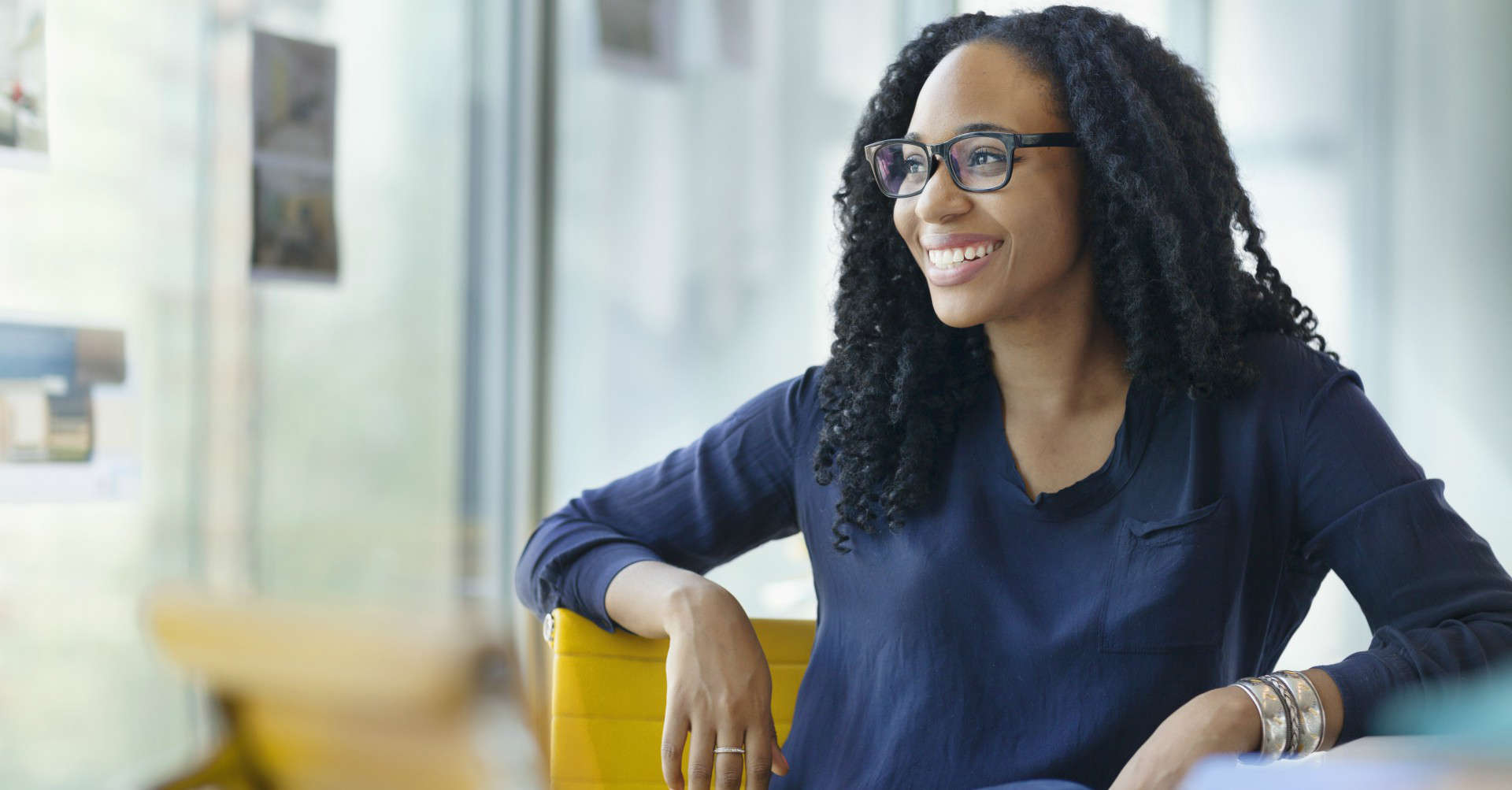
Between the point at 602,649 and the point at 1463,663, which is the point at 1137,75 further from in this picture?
the point at 602,649

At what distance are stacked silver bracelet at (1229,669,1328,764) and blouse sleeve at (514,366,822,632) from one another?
1.75ft

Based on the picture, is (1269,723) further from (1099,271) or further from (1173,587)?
(1099,271)

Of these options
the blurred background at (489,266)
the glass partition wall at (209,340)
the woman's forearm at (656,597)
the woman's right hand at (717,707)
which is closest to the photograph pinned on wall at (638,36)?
the blurred background at (489,266)

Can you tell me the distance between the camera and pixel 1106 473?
44.8 inches

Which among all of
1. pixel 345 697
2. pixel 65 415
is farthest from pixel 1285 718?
pixel 65 415

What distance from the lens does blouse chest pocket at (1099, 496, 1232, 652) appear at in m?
1.08

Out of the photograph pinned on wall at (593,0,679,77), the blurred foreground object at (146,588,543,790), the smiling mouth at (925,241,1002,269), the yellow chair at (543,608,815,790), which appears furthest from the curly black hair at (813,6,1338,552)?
the photograph pinned on wall at (593,0,679,77)

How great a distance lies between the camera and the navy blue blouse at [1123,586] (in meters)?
1.03

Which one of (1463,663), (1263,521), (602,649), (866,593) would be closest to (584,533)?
(602,649)

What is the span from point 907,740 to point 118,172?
156cm

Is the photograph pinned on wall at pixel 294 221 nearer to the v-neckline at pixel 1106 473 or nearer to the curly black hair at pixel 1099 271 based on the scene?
the curly black hair at pixel 1099 271

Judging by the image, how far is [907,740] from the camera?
114cm

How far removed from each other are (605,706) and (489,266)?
1.49 metres

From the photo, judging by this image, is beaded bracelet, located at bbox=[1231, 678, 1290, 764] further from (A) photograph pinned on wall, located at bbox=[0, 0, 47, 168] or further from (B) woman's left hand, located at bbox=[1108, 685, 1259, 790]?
(A) photograph pinned on wall, located at bbox=[0, 0, 47, 168]
